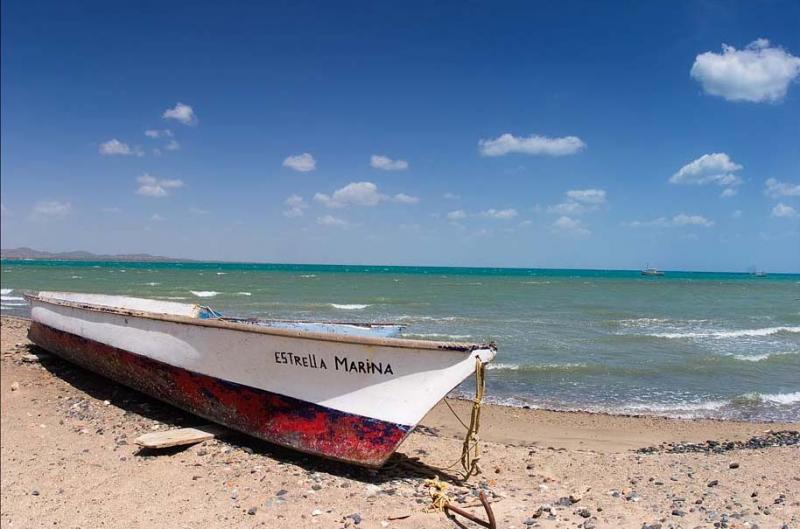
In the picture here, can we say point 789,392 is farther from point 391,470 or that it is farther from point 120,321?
point 120,321

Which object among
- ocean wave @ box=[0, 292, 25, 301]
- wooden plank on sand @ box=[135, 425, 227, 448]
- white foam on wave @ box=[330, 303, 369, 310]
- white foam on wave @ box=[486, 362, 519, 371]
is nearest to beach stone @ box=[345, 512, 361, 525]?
wooden plank on sand @ box=[135, 425, 227, 448]

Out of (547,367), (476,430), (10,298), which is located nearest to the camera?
(476,430)

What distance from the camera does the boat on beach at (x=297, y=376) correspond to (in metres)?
5.51

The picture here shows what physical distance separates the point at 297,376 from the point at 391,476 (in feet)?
5.02

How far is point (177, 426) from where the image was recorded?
7.39m

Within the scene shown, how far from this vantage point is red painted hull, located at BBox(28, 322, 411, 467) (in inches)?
227

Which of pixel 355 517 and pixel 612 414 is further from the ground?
pixel 355 517

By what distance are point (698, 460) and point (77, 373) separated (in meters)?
10.5

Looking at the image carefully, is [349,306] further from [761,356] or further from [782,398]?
[782,398]

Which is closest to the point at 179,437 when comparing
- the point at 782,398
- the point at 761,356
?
the point at 782,398

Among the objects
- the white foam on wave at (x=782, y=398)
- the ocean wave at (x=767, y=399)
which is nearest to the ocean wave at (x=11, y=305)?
the ocean wave at (x=767, y=399)

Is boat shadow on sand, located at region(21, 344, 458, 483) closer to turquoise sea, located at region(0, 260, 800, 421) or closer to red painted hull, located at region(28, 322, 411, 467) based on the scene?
red painted hull, located at region(28, 322, 411, 467)

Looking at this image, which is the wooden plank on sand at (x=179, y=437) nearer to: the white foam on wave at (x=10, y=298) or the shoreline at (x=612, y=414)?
the shoreline at (x=612, y=414)

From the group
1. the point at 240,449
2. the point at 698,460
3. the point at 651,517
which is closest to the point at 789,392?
the point at 698,460
